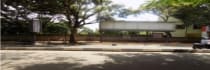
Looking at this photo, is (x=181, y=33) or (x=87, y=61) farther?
(x=181, y=33)

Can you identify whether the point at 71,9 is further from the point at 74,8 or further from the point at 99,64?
the point at 99,64

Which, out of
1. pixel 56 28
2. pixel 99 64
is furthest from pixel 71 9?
pixel 99 64

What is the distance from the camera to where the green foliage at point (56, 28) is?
42375 mm

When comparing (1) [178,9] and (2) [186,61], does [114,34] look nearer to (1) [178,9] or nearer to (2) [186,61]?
(1) [178,9]

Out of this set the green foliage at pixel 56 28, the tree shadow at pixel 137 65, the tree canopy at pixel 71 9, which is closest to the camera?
the tree shadow at pixel 137 65

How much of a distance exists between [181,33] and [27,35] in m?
22.0

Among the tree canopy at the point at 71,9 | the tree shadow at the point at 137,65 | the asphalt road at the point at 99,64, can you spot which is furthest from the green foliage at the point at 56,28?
the tree shadow at the point at 137,65

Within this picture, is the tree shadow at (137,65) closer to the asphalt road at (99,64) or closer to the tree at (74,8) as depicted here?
the asphalt road at (99,64)

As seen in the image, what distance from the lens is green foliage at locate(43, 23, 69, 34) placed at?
139 ft

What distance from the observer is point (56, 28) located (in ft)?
142

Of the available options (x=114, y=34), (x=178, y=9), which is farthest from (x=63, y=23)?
(x=178, y=9)

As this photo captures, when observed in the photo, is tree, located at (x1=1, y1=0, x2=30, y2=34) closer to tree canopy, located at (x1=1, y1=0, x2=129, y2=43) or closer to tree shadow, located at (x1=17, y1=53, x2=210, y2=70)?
tree canopy, located at (x1=1, y1=0, x2=129, y2=43)

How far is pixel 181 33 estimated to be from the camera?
49.5 metres

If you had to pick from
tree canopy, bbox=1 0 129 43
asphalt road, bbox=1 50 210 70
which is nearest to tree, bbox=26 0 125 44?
tree canopy, bbox=1 0 129 43
